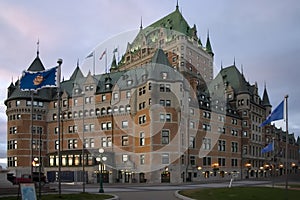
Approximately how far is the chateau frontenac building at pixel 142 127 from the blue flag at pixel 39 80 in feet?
103

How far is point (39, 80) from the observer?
29547mm

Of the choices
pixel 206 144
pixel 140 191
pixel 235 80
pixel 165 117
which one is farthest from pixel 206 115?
pixel 140 191

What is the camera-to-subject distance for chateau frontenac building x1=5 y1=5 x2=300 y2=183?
75.0 metres

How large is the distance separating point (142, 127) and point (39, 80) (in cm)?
4822

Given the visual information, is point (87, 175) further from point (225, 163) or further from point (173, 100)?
point (225, 163)

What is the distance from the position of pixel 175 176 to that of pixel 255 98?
47907 millimetres

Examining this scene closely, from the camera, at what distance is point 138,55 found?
123938 millimetres

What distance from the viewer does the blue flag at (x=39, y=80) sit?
2945cm

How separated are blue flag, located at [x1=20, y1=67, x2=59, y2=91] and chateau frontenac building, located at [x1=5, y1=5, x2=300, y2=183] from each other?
31.5 meters

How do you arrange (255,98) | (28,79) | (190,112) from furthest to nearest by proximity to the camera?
(255,98) → (190,112) → (28,79)

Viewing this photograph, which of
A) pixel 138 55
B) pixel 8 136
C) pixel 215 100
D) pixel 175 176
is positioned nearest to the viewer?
pixel 175 176

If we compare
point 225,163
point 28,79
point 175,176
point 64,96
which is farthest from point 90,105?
point 28,79

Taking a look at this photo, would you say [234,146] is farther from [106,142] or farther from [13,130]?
[13,130]

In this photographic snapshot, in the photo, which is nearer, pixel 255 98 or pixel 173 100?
pixel 173 100
